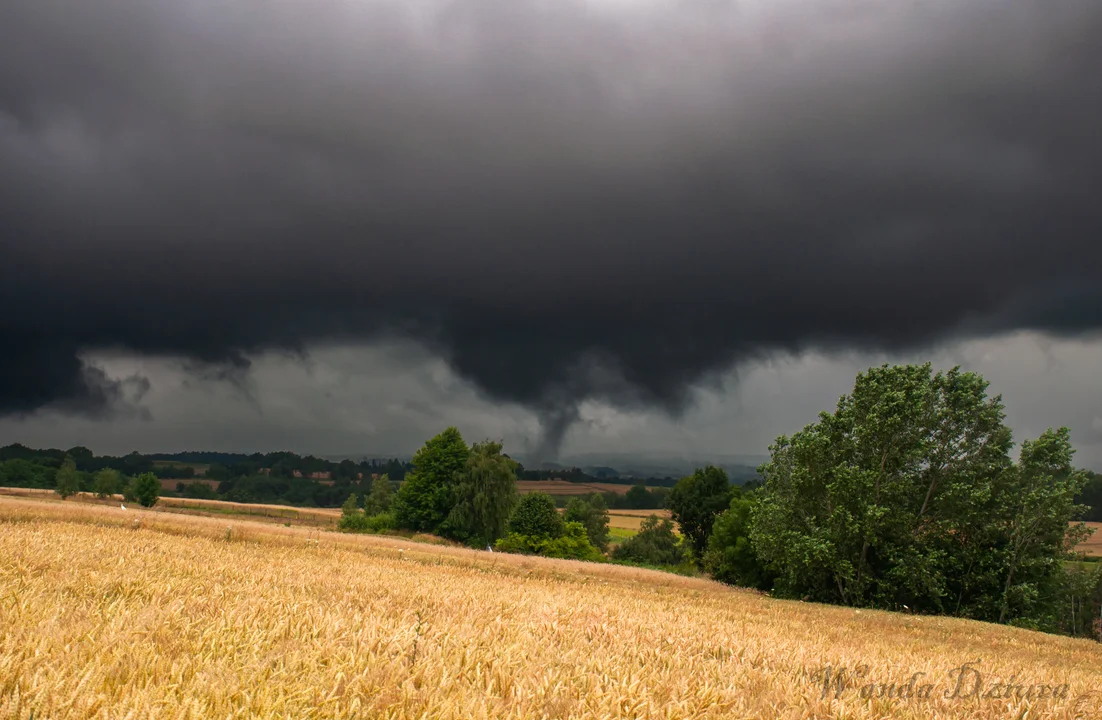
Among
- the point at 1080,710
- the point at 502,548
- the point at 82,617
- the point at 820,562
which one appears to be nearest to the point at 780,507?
the point at 820,562

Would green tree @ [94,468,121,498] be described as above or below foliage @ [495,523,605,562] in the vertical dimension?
below

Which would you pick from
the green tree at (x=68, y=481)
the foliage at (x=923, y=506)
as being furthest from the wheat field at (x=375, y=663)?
the green tree at (x=68, y=481)

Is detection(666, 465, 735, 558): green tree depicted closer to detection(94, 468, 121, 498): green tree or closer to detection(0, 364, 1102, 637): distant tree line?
detection(0, 364, 1102, 637): distant tree line

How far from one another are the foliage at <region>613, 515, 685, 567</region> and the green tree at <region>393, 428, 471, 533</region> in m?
48.5

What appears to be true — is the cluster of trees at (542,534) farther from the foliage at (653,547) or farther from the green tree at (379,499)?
the green tree at (379,499)

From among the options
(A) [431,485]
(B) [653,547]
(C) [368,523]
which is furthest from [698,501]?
(C) [368,523]

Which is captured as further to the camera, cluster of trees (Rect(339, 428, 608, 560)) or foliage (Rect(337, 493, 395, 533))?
foliage (Rect(337, 493, 395, 533))

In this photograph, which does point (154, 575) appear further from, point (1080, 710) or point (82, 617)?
point (1080, 710)

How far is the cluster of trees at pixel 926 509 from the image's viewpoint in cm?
4219

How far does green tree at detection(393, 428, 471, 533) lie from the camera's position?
272ft

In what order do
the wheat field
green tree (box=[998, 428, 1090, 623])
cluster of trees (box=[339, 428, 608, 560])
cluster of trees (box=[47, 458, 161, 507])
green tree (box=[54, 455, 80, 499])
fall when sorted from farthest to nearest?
green tree (box=[54, 455, 80, 499]), cluster of trees (box=[47, 458, 161, 507]), cluster of trees (box=[339, 428, 608, 560]), green tree (box=[998, 428, 1090, 623]), the wheat field

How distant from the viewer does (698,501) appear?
8456 cm

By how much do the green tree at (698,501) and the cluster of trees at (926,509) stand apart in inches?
1433

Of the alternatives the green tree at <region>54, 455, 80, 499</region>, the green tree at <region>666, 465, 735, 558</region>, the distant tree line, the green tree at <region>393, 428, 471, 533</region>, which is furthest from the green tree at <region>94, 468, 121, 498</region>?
the distant tree line
